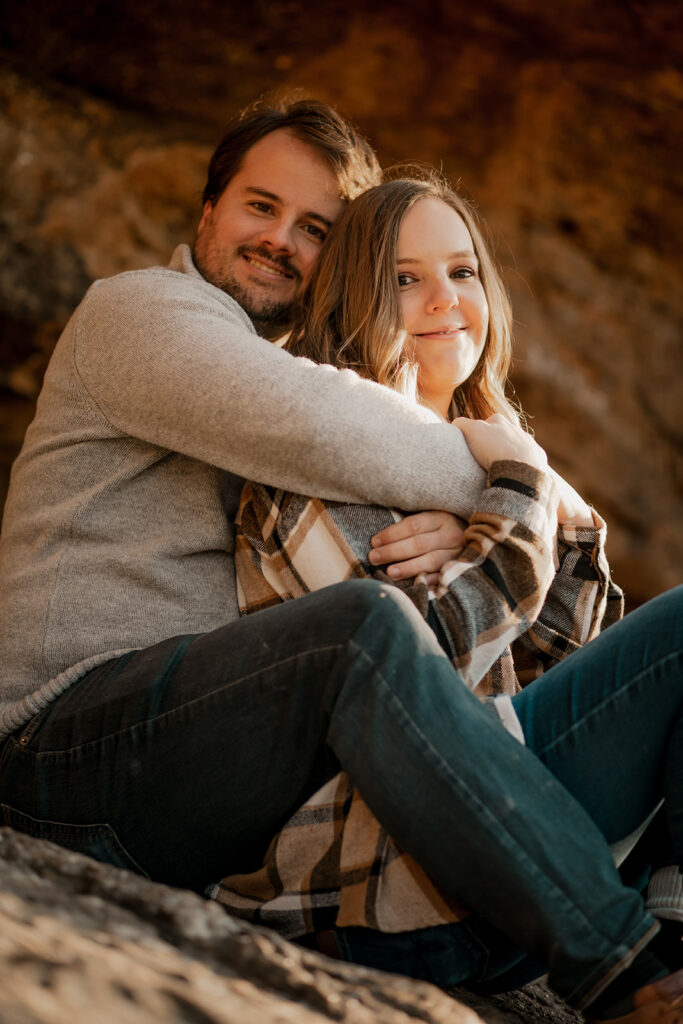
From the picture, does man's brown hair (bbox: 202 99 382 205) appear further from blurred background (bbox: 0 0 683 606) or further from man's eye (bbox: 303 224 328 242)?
blurred background (bbox: 0 0 683 606)

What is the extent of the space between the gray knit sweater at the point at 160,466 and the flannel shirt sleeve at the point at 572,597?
214 millimetres

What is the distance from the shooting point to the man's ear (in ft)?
8.48

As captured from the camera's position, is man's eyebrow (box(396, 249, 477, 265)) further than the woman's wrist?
Yes

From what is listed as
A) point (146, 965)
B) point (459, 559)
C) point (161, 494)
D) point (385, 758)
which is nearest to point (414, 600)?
point (459, 559)

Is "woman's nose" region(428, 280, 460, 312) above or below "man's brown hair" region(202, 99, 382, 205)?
below

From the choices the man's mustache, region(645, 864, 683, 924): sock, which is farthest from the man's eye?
region(645, 864, 683, 924): sock

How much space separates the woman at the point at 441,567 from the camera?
1338 millimetres

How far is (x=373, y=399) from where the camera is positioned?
1.65 meters

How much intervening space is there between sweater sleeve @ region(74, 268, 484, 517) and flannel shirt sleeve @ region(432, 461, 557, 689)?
0.36 ft

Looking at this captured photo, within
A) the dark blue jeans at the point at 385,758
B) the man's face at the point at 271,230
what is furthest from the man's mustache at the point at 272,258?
the dark blue jeans at the point at 385,758

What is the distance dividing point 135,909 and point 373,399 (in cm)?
88

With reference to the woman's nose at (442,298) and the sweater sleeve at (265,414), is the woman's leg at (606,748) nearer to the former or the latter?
the sweater sleeve at (265,414)

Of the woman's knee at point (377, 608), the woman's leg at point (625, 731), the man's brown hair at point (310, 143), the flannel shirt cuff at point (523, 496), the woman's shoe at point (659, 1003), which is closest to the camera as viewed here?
the woman's shoe at point (659, 1003)

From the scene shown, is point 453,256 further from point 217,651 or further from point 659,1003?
point 659,1003
